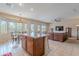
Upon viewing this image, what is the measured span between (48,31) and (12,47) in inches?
37.4

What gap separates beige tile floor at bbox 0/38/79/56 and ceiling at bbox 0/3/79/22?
64 centimetres

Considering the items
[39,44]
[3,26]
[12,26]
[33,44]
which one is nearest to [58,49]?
[39,44]

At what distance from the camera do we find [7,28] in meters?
1.96

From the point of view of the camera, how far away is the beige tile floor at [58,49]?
A: 1.90m

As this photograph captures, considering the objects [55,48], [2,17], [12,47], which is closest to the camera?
[2,17]

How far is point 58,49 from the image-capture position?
2172mm

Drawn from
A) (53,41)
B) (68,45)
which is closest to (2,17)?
(53,41)

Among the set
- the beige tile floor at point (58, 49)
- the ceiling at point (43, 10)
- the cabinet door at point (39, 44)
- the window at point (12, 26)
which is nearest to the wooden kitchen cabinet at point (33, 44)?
the cabinet door at point (39, 44)

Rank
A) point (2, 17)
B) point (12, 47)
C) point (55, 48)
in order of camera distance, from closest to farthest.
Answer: point (2, 17)
point (12, 47)
point (55, 48)

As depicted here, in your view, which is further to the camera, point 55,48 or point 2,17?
point 55,48

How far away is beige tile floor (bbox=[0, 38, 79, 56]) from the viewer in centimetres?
190

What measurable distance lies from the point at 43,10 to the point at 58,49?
1.03 m

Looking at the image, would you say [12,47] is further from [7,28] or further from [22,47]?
[7,28]

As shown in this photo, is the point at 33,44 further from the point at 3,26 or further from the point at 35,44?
the point at 3,26
